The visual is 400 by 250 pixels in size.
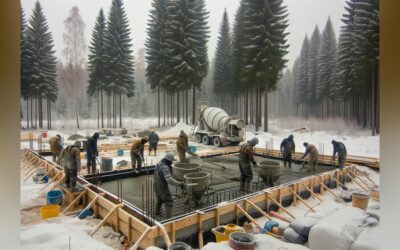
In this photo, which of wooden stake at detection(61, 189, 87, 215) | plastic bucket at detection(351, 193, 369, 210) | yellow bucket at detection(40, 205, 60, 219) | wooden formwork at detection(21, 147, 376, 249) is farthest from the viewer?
wooden stake at detection(61, 189, 87, 215)

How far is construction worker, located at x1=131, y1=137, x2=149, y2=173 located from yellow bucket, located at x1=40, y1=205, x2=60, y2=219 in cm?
175

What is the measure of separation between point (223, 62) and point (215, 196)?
2.46m

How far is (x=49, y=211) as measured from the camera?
3.84m

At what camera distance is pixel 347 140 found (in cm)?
418

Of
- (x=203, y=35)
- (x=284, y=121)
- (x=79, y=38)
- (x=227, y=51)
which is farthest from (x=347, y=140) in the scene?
(x=79, y=38)

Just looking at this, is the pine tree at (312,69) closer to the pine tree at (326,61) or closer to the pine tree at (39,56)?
the pine tree at (326,61)

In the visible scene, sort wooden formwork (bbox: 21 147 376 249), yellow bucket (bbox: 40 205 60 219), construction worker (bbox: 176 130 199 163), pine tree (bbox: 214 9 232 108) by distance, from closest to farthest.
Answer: wooden formwork (bbox: 21 147 376 249)
yellow bucket (bbox: 40 205 60 219)
pine tree (bbox: 214 9 232 108)
construction worker (bbox: 176 130 199 163)

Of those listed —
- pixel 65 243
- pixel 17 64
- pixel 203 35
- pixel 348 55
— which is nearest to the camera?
pixel 17 64

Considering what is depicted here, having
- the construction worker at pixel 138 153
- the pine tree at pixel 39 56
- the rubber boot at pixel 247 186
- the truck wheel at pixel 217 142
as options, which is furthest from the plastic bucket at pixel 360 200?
the pine tree at pixel 39 56

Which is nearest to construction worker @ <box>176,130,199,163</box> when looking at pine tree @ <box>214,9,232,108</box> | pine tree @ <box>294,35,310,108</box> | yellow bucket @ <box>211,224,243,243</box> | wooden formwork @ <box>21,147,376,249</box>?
pine tree @ <box>214,9,232,108</box>

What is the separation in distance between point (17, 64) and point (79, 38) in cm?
308

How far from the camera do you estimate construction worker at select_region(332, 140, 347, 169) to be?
14.0 ft

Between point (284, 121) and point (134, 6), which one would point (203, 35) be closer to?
point (134, 6)

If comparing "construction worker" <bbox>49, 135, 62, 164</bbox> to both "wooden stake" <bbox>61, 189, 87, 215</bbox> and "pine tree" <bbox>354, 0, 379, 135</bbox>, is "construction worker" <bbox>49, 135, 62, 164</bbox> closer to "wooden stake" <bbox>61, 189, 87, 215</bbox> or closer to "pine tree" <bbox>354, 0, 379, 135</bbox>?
"wooden stake" <bbox>61, 189, 87, 215</bbox>
